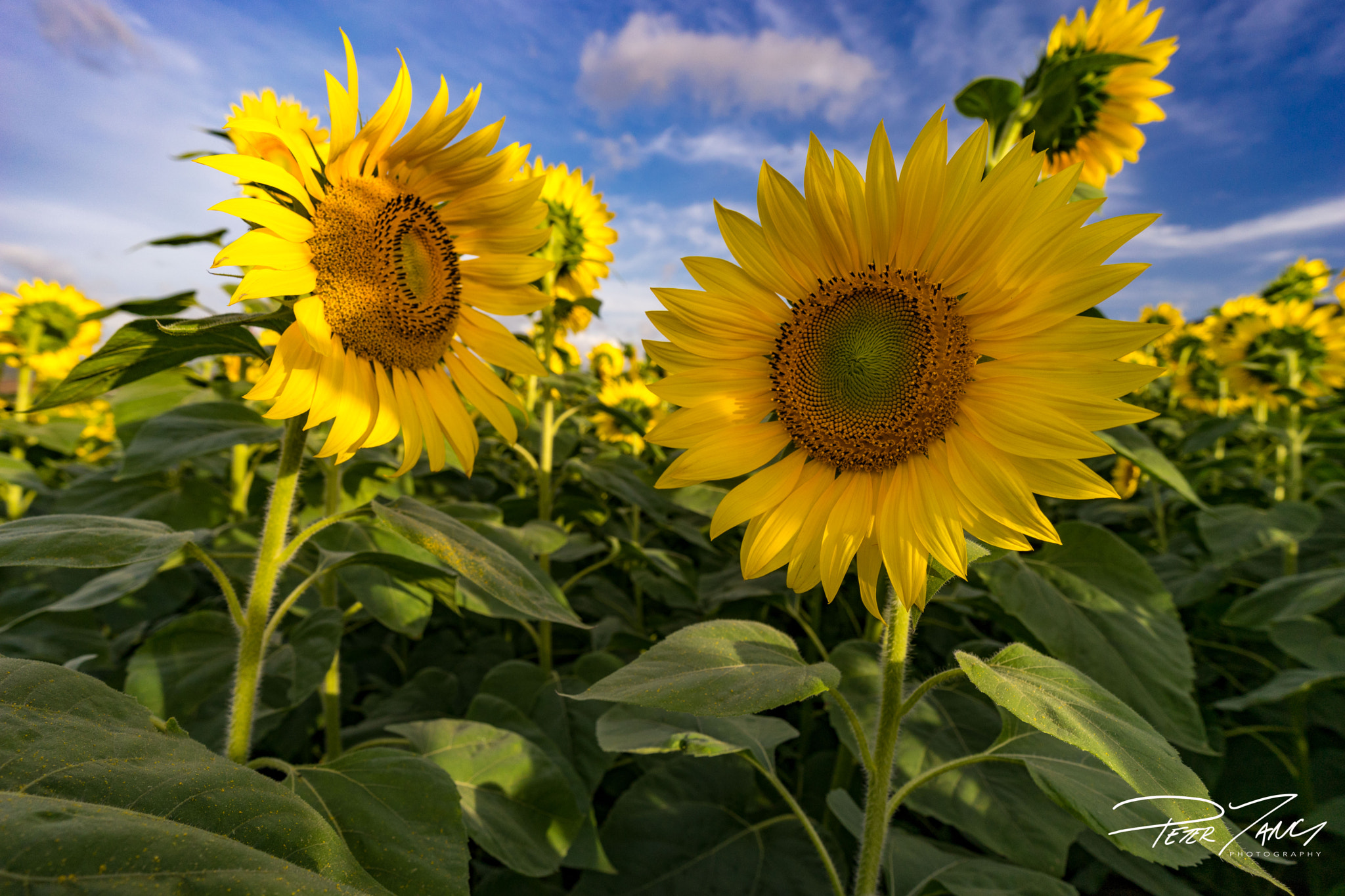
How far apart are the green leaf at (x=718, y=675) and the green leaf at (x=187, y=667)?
1.15 metres

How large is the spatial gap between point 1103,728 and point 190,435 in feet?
6.95

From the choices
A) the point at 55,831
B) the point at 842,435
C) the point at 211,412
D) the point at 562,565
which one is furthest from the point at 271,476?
the point at 55,831

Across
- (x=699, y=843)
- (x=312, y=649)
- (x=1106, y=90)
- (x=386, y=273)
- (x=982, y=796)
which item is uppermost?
(x=1106, y=90)

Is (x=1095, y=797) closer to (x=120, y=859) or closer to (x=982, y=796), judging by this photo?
(x=982, y=796)

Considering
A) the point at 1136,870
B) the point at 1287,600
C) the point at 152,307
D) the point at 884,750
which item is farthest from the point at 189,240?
the point at 1287,600

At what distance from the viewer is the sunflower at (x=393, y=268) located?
112 centimetres

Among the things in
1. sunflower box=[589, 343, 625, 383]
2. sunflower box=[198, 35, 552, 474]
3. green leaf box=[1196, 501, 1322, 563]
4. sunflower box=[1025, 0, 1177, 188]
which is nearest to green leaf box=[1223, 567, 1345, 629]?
green leaf box=[1196, 501, 1322, 563]

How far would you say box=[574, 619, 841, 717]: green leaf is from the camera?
0.91m

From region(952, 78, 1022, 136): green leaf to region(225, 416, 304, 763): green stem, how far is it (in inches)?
66.6

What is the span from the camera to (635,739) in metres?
1.32

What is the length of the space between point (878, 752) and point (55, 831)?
116cm

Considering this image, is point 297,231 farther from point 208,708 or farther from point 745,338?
point 208,708

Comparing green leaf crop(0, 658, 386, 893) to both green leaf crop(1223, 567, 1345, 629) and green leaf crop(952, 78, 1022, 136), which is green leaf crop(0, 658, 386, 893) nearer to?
green leaf crop(952, 78, 1022, 136)

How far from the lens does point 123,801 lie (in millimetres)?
497
